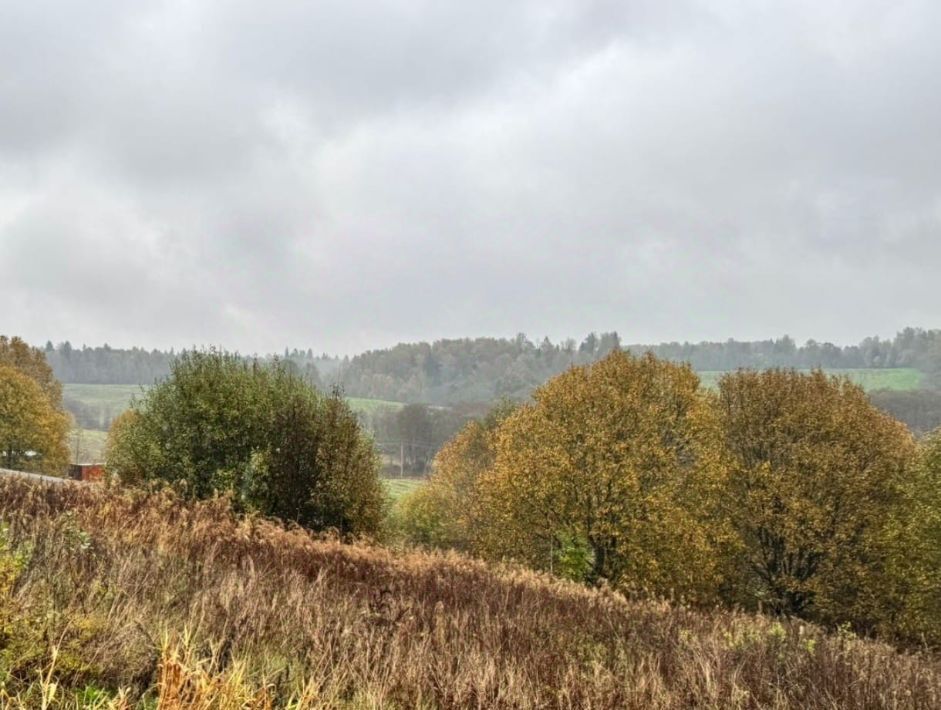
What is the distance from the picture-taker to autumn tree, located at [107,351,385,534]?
910 inches

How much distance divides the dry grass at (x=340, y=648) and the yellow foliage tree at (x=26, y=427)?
55600 mm

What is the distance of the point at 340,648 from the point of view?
16.1ft

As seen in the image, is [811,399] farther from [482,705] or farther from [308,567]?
[482,705]

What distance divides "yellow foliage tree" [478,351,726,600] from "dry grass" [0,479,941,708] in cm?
2259

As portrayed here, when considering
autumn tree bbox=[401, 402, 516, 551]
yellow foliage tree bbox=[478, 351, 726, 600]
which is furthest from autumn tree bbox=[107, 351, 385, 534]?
autumn tree bbox=[401, 402, 516, 551]

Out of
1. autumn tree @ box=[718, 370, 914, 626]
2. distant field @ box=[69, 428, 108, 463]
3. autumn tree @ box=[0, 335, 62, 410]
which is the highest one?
autumn tree @ box=[0, 335, 62, 410]

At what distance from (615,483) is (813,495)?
10180 millimetres

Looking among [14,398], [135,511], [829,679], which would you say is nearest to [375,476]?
[135,511]

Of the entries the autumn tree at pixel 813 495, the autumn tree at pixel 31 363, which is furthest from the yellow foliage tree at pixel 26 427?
the autumn tree at pixel 813 495

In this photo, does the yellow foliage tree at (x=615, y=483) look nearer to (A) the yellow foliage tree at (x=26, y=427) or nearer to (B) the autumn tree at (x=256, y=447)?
(B) the autumn tree at (x=256, y=447)

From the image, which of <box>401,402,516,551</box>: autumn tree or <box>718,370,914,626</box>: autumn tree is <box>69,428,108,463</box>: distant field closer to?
<box>401,402,516,551</box>: autumn tree

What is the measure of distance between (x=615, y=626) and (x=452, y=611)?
178cm

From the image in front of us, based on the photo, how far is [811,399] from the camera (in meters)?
34.2

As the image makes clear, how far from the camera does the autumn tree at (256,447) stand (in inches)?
910
